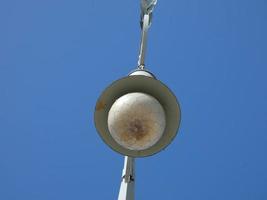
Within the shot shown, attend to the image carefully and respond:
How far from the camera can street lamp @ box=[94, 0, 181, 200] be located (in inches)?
208

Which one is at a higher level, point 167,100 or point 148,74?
point 148,74

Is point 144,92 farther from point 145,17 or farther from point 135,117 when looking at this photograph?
point 145,17

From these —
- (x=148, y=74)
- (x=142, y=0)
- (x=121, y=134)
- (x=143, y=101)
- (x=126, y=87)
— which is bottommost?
(x=121, y=134)

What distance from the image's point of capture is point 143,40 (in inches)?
293

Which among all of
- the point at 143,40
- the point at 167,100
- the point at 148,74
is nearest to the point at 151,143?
the point at 167,100

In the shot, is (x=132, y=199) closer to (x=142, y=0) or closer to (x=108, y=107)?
(x=108, y=107)

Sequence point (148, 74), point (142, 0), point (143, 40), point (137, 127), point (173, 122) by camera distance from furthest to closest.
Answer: point (142, 0)
point (143, 40)
point (148, 74)
point (173, 122)
point (137, 127)

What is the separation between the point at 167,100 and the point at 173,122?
301 millimetres

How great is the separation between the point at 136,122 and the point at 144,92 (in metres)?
0.78

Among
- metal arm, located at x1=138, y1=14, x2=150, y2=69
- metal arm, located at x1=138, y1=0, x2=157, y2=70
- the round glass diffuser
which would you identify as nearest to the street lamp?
the round glass diffuser

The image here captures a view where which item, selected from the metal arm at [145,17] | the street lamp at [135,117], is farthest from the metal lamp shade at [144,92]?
the metal arm at [145,17]

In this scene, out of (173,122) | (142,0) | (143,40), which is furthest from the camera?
(142,0)

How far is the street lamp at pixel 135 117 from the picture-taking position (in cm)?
528

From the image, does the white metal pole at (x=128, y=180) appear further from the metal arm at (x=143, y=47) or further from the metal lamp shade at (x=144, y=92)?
the metal arm at (x=143, y=47)
